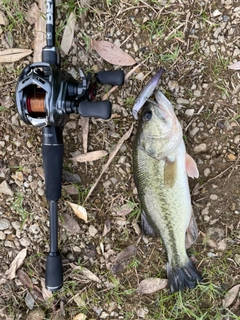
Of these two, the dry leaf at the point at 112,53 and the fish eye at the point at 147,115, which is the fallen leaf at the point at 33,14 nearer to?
the dry leaf at the point at 112,53

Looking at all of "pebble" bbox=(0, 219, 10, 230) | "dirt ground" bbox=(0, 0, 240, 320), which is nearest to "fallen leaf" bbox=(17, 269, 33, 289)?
"dirt ground" bbox=(0, 0, 240, 320)

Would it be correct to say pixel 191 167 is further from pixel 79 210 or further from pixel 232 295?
pixel 232 295

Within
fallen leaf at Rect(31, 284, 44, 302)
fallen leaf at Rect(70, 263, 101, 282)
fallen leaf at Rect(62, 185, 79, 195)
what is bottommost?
fallen leaf at Rect(31, 284, 44, 302)

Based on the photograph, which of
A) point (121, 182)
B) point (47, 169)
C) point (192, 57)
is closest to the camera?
point (47, 169)

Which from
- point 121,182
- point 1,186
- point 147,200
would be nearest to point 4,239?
point 1,186

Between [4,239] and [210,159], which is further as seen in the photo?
[4,239]

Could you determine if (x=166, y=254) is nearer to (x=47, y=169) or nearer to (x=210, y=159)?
(x=210, y=159)

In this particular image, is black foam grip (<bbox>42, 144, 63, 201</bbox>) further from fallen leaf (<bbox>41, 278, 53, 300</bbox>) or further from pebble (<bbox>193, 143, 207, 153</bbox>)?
pebble (<bbox>193, 143, 207, 153</bbox>)
